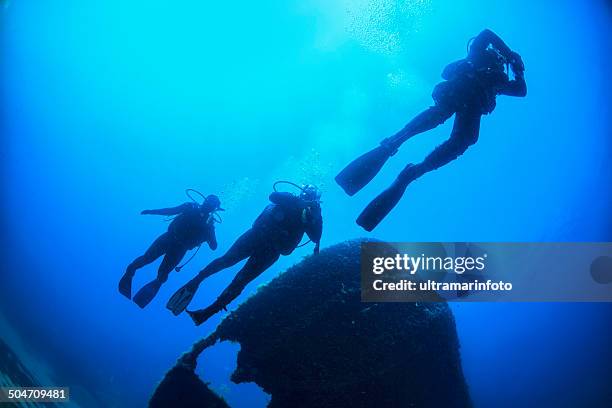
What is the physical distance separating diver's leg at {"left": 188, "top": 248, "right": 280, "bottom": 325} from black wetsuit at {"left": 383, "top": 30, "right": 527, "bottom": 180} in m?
2.62

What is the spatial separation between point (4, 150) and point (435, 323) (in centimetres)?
4627

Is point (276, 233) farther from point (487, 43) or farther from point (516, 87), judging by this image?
point (487, 43)

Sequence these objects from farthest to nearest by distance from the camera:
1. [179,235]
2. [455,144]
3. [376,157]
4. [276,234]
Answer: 1. [179,235]
2. [276,234]
3. [455,144]
4. [376,157]

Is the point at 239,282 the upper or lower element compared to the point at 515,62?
lower

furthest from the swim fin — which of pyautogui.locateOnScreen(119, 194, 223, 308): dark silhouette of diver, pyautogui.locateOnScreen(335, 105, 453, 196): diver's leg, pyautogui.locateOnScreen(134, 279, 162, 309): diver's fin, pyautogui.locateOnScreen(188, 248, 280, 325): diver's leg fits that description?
pyautogui.locateOnScreen(134, 279, 162, 309): diver's fin

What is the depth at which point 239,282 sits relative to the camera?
19.2 ft

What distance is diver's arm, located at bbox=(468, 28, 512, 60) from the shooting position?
548 centimetres

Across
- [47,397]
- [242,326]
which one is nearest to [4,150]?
[47,397]

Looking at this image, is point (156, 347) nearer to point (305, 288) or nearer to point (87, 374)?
point (87, 374)

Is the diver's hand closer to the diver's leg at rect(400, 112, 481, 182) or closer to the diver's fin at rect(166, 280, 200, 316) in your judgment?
the diver's leg at rect(400, 112, 481, 182)

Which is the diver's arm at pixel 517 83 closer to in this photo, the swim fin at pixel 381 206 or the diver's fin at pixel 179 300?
the swim fin at pixel 381 206

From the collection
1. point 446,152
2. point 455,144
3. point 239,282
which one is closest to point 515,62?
point 455,144

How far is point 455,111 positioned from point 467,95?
0.98 feet

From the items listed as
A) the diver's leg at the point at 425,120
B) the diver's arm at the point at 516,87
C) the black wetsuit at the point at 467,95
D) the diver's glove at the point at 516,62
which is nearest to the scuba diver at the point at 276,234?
the black wetsuit at the point at 467,95
